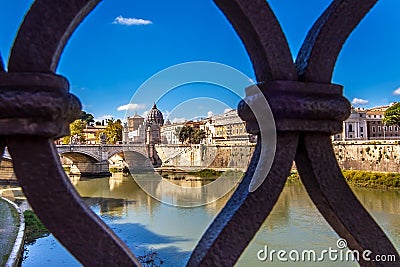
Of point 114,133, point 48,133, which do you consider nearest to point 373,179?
point 48,133

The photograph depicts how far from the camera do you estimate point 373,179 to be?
17234 mm

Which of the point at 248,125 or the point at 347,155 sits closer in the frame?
the point at 248,125

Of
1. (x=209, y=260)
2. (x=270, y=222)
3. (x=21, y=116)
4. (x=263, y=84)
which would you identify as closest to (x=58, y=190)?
(x=21, y=116)

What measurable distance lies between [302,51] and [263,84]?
0.34ft

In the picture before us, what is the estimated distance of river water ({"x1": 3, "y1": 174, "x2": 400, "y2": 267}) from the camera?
7.19 meters

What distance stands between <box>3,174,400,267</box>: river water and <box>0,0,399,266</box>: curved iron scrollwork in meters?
6.25

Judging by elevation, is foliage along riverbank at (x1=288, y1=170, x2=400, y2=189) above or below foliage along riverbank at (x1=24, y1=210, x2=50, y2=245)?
above

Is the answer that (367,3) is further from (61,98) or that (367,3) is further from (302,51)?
(61,98)

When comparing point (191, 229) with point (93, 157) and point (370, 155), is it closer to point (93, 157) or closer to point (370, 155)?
point (370, 155)

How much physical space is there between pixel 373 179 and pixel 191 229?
1134 cm

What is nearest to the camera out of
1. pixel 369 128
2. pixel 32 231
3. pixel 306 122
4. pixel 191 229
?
pixel 306 122

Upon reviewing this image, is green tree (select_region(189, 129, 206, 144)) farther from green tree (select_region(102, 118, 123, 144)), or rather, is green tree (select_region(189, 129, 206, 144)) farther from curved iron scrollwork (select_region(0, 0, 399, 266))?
curved iron scrollwork (select_region(0, 0, 399, 266))

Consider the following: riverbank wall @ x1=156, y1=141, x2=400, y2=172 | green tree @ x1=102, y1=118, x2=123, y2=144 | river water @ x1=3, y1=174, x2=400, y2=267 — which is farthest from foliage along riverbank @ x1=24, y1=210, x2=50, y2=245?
green tree @ x1=102, y1=118, x2=123, y2=144

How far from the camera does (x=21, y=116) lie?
49 centimetres
